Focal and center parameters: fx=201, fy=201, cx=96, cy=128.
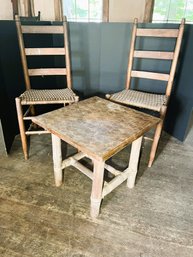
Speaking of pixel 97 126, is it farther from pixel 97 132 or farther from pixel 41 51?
pixel 41 51

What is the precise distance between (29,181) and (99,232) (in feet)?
2.18

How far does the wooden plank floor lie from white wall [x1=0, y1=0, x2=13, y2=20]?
1550 millimetres

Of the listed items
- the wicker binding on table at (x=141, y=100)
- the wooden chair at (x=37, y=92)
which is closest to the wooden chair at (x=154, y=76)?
the wicker binding on table at (x=141, y=100)

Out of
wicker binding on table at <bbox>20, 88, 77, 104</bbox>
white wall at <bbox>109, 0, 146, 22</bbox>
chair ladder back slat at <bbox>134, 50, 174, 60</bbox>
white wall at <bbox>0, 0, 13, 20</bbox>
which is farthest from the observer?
white wall at <bbox>109, 0, 146, 22</bbox>

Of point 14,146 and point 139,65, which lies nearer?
point 14,146

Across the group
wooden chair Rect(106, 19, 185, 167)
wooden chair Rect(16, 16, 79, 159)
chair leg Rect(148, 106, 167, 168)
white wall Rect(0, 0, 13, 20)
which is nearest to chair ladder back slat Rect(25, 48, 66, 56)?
wooden chair Rect(16, 16, 79, 159)

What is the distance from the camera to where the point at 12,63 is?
5.93 feet

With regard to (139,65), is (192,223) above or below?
below

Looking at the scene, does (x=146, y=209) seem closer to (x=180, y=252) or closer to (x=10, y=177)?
(x=180, y=252)

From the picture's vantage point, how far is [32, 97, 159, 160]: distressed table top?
3.38ft

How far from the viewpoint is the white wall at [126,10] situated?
242 cm

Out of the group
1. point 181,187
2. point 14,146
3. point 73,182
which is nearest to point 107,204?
point 73,182

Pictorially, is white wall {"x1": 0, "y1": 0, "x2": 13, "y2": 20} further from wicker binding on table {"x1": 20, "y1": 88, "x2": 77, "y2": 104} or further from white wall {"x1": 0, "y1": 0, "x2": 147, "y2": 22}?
wicker binding on table {"x1": 20, "y1": 88, "x2": 77, "y2": 104}

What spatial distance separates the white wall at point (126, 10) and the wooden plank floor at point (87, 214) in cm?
182
